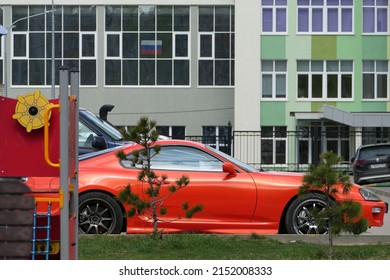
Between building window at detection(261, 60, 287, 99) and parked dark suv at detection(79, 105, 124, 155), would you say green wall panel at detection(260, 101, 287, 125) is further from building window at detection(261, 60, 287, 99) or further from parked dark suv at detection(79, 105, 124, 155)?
parked dark suv at detection(79, 105, 124, 155)

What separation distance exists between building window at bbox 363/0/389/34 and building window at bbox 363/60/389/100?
1823mm

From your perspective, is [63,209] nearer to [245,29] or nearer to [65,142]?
[65,142]

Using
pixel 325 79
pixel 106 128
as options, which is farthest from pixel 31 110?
pixel 325 79

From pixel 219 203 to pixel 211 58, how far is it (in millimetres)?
46065

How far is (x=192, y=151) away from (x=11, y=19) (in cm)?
4691

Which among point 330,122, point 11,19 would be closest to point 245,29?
point 330,122

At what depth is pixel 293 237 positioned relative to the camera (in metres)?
13.2

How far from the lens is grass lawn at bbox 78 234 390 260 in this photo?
11.5 m

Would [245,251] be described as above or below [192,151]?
below

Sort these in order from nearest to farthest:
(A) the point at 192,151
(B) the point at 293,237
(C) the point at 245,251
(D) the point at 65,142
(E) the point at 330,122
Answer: (D) the point at 65,142 → (C) the point at 245,251 → (B) the point at 293,237 → (A) the point at 192,151 → (E) the point at 330,122

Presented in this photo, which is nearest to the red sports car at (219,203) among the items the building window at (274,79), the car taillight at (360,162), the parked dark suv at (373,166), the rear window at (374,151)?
the parked dark suv at (373,166)

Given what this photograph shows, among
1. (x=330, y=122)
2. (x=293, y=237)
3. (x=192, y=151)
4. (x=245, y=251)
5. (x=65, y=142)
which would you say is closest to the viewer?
(x=65, y=142)

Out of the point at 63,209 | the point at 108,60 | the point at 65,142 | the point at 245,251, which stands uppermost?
the point at 108,60

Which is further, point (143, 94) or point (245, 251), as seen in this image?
point (143, 94)
